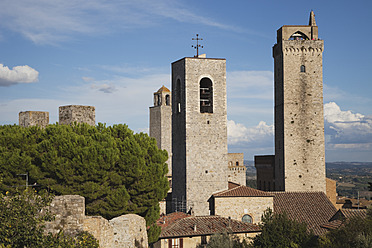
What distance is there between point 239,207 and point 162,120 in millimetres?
36703

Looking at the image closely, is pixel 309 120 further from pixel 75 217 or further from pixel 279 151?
pixel 75 217

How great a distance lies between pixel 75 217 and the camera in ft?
35.3

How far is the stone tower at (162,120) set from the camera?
64062 millimetres

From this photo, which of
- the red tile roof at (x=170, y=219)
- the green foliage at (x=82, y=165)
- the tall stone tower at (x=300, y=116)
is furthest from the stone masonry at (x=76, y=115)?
the tall stone tower at (x=300, y=116)

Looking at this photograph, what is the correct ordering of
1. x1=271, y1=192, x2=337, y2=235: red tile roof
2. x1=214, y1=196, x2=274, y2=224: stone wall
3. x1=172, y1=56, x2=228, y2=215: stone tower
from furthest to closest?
x1=172, y1=56, x2=228, y2=215: stone tower, x1=271, y1=192, x2=337, y2=235: red tile roof, x1=214, y1=196, x2=274, y2=224: stone wall

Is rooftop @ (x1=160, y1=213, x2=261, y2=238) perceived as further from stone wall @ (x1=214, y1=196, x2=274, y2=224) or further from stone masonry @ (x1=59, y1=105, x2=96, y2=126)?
stone masonry @ (x1=59, y1=105, x2=96, y2=126)

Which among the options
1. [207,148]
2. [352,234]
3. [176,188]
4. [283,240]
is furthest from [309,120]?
[352,234]

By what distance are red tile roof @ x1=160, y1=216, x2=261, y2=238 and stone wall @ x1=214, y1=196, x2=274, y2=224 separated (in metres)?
0.92

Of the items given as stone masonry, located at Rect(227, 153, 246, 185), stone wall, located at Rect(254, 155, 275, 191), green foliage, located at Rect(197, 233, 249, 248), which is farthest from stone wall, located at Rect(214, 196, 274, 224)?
stone masonry, located at Rect(227, 153, 246, 185)

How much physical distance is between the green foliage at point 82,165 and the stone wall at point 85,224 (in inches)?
233

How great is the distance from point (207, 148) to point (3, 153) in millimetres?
15172

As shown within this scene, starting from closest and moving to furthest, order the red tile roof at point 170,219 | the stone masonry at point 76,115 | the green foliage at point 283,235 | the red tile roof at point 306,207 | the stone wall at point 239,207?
the stone masonry at point 76,115 < the green foliage at point 283,235 < the red tile roof at point 170,219 < the stone wall at point 239,207 < the red tile roof at point 306,207

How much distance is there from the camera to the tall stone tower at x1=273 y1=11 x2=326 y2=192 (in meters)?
36.4

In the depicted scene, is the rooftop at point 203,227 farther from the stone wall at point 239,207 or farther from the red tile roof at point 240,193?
the red tile roof at point 240,193
